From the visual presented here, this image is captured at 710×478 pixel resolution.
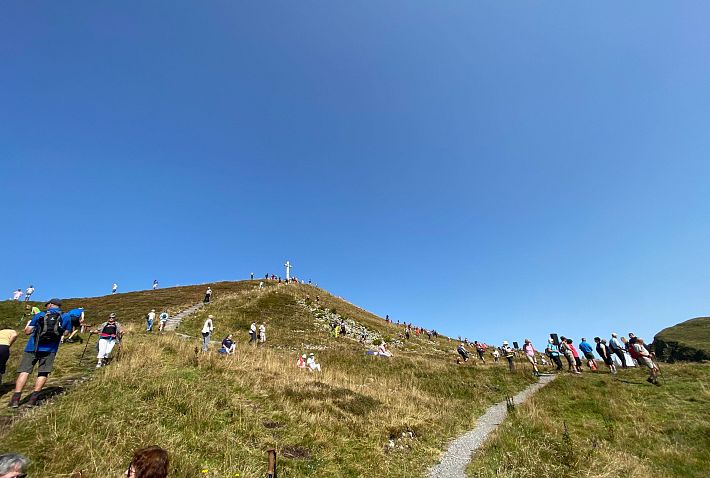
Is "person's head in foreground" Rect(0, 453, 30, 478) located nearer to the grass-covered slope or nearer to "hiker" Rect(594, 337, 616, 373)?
the grass-covered slope

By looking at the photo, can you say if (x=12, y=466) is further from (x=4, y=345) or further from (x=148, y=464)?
(x=4, y=345)

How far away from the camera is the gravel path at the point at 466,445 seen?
28.0ft

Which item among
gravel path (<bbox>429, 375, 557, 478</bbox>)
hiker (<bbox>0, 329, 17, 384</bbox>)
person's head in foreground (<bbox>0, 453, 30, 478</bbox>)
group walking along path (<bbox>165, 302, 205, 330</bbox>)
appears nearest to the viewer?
person's head in foreground (<bbox>0, 453, 30, 478</bbox>)

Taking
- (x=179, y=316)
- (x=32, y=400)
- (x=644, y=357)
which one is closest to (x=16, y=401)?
(x=32, y=400)

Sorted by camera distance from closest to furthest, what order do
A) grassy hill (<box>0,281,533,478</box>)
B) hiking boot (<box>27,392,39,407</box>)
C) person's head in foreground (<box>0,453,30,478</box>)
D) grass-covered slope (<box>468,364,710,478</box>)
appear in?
person's head in foreground (<box>0,453,30,478</box>), grassy hill (<box>0,281,533,478</box>), hiking boot (<box>27,392,39,407</box>), grass-covered slope (<box>468,364,710,478</box>)

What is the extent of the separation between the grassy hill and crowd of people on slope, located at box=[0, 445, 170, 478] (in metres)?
2.21

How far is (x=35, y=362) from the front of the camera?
831 centimetres

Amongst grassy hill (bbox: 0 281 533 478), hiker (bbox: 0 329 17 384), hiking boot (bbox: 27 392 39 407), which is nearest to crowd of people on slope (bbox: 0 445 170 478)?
grassy hill (bbox: 0 281 533 478)

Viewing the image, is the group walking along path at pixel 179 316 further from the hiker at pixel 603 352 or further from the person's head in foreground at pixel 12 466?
the hiker at pixel 603 352

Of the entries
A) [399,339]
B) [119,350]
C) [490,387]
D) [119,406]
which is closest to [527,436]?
[490,387]

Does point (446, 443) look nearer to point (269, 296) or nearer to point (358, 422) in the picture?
point (358, 422)

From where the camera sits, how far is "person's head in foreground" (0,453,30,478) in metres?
3.70

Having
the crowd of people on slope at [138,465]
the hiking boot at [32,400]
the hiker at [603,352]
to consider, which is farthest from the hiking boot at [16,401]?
the hiker at [603,352]

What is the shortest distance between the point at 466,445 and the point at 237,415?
692 centimetres
